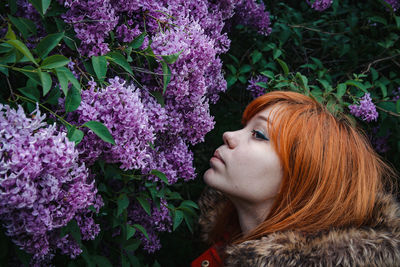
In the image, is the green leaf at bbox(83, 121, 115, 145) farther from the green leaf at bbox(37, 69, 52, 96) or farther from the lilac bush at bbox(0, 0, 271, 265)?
the green leaf at bbox(37, 69, 52, 96)

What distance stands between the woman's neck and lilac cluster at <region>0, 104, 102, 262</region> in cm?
66

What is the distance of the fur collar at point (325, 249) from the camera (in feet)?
3.82

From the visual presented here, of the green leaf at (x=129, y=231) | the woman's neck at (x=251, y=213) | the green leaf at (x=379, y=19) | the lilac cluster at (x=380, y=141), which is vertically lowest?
the green leaf at (x=129, y=231)

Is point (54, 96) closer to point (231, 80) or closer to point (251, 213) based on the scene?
point (251, 213)

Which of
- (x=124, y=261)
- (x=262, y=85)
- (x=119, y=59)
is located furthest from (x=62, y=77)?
(x=262, y=85)

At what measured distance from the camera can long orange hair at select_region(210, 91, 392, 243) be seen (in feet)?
4.38

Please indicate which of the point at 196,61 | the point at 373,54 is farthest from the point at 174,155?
Result: the point at 373,54

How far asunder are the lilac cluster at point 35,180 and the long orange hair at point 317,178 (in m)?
0.70

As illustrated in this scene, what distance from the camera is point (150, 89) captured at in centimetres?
133

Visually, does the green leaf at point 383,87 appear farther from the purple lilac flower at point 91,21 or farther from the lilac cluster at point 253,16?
the purple lilac flower at point 91,21

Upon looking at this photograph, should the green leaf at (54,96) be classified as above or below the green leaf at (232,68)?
A: above

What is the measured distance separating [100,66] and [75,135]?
0.80 ft

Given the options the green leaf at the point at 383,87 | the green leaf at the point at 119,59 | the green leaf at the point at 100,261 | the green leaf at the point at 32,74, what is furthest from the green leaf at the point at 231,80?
the green leaf at the point at 32,74

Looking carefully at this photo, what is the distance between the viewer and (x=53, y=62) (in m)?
0.95
